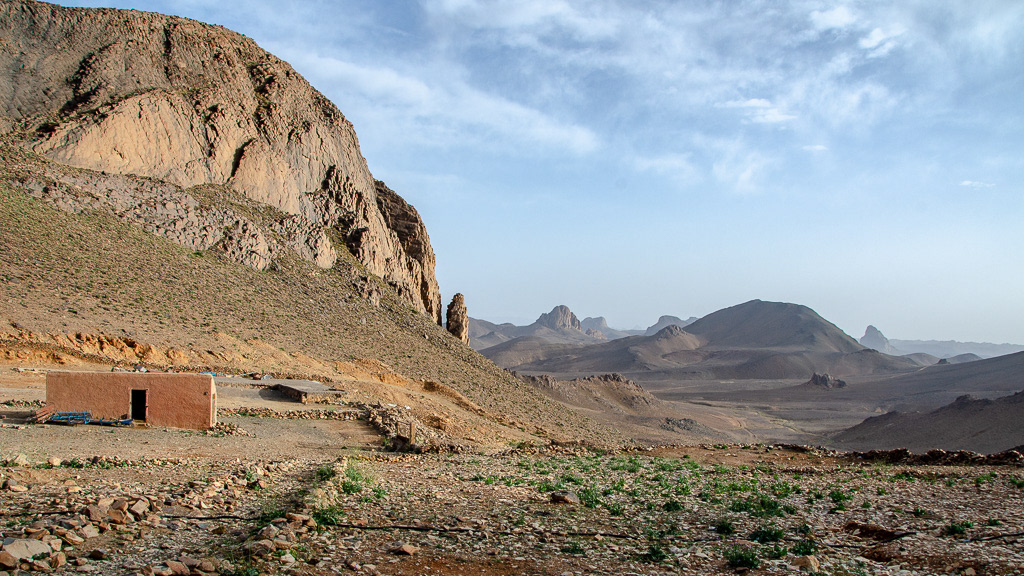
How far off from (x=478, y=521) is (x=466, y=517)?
29cm

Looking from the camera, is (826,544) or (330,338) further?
(330,338)

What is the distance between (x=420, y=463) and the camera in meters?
15.2

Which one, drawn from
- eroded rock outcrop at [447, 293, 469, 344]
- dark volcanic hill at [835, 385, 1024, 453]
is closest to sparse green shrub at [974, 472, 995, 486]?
dark volcanic hill at [835, 385, 1024, 453]

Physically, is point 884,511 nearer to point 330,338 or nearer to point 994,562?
point 994,562

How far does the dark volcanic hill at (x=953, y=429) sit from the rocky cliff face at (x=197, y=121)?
38.7 m

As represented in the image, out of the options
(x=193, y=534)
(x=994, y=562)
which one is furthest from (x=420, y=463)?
(x=994, y=562)

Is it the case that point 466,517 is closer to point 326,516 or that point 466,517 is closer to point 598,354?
point 326,516

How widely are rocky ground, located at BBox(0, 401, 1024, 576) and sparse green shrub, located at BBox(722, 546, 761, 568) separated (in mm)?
20

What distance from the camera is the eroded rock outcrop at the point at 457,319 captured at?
55969mm

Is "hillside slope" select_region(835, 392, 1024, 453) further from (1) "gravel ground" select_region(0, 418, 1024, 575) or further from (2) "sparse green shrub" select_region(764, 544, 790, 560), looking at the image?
(2) "sparse green shrub" select_region(764, 544, 790, 560)

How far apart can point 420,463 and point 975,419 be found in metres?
51.3

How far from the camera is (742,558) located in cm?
696

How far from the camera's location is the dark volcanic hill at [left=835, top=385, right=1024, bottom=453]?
4391 cm

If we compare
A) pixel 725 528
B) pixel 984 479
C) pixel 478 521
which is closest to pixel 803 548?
pixel 725 528
